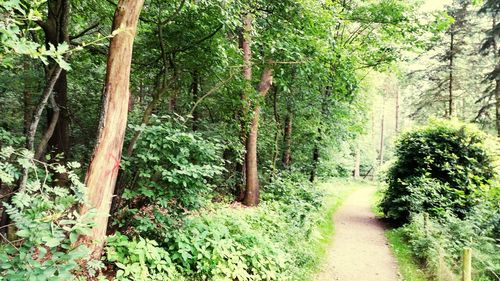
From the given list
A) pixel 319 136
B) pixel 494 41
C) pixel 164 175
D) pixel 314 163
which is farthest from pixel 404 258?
pixel 494 41

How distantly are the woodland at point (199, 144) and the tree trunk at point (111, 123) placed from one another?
2 centimetres

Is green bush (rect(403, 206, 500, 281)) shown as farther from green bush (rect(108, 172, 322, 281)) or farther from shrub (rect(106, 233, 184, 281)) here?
shrub (rect(106, 233, 184, 281))

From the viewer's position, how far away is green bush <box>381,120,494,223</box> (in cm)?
1153

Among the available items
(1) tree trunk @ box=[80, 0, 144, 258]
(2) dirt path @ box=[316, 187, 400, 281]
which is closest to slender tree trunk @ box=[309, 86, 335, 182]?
(2) dirt path @ box=[316, 187, 400, 281]

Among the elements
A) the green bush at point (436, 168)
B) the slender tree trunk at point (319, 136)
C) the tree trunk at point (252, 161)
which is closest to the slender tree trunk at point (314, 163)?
the slender tree trunk at point (319, 136)

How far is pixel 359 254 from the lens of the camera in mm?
9859

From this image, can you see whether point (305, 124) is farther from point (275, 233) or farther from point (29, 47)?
point (29, 47)

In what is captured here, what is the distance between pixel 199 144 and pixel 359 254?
7.02 m

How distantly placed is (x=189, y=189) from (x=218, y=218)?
1978 mm

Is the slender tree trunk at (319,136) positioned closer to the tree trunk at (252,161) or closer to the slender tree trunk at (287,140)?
the slender tree trunk at (287,140)

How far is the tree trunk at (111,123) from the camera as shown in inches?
159

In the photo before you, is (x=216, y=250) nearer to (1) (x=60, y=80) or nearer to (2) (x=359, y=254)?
(1) (x=60, y=80)

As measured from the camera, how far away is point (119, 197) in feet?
16.7

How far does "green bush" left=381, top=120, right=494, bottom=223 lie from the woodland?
7cm
